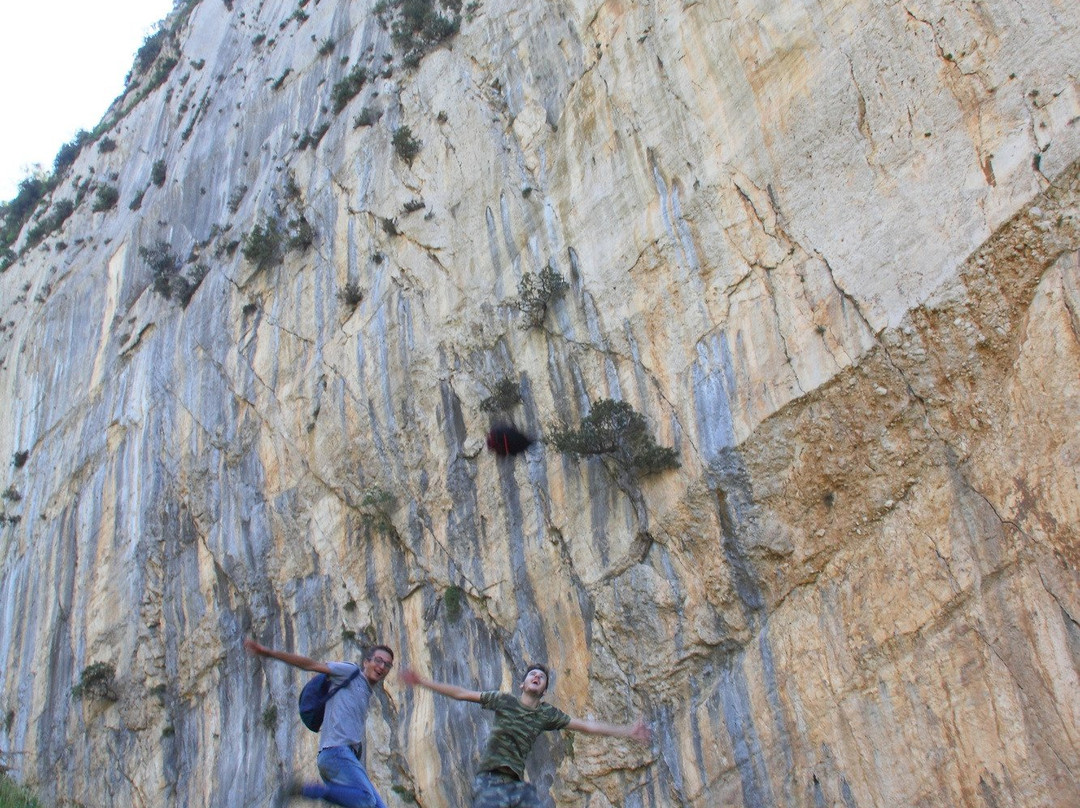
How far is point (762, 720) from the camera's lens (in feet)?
30.3

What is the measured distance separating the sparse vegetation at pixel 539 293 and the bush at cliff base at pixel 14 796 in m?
10.7

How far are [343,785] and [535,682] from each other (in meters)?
1.39

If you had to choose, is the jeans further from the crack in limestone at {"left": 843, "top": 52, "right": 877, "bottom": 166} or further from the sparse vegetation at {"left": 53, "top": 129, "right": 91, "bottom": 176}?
the sparse vegetation at {"left": 53, "top": 129, "right": 91, "bottom": 176}

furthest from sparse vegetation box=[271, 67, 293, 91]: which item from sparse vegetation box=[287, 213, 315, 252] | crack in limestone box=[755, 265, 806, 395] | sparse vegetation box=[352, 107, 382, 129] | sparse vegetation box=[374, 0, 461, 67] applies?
crack in limestone box=[755, 265, 806, 395]

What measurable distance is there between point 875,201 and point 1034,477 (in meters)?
3.46

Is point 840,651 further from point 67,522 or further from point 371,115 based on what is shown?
point 67,522

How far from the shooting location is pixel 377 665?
19.7 feet

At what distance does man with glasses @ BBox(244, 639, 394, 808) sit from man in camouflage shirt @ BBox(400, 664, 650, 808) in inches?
16.4

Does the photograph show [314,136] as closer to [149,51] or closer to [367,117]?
[367,117]

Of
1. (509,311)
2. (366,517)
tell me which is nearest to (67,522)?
(366,517)

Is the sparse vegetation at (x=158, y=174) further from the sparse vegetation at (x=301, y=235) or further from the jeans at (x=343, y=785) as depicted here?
the jeans at (x=343, y=785)

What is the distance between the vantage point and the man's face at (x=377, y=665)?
6.00 metres

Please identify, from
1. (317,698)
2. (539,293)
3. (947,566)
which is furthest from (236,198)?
(947,566)

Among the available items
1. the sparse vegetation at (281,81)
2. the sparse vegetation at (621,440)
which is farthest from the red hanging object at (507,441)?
the sparse vegetation at (281,81)
